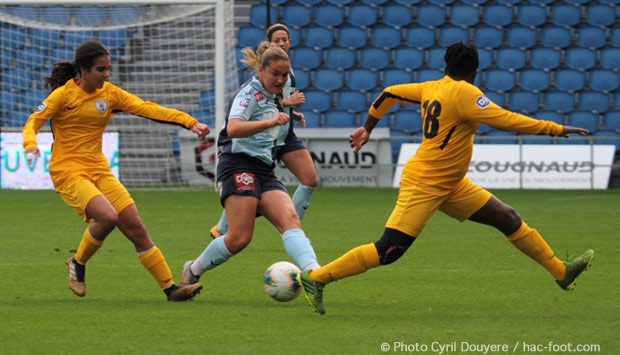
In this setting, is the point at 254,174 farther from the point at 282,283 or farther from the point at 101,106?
the point at 101,106

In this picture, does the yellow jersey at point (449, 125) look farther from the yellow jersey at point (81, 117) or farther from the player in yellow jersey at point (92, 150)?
the yellow jersey at point (81, 117)

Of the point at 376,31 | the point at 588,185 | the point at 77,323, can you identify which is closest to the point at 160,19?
the point at 376,31

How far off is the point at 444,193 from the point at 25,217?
855 centimetres

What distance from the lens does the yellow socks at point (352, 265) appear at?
21.2ft

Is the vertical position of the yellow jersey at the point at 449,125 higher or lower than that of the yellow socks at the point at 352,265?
higher

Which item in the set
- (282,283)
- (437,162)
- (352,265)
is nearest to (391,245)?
(352,265)

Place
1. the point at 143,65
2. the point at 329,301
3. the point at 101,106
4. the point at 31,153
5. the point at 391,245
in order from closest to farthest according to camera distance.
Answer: the point at 391,245
the point at 31,153
the point at 329,301
the point at 101,106
the point at 143,65

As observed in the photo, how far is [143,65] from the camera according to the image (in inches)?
776

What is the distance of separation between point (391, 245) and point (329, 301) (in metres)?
0.88

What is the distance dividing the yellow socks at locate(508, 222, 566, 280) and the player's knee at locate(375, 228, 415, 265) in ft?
2.87

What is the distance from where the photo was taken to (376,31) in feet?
73.3

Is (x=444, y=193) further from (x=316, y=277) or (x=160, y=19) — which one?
(x=160, y=19)

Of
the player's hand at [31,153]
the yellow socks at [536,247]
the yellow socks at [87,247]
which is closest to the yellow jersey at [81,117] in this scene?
the player's hand at [31,153]

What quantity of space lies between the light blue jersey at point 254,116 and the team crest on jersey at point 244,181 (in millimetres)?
152
